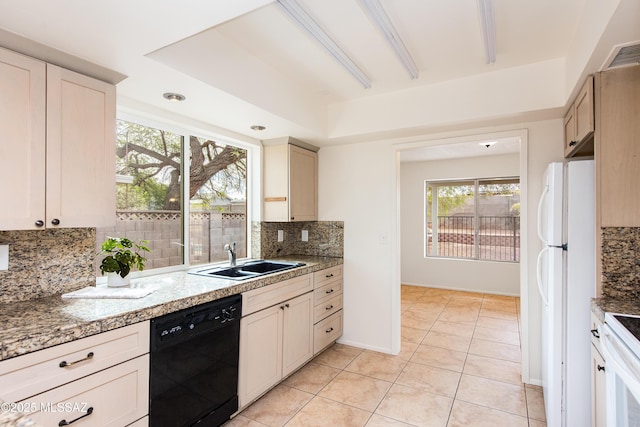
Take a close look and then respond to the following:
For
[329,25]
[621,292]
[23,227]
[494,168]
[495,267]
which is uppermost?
[329,25]

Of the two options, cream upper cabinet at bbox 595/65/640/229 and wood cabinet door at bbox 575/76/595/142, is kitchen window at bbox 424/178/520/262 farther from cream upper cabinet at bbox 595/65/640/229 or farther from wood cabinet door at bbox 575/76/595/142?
cream upper cabinet at bbox 595/65/640/229

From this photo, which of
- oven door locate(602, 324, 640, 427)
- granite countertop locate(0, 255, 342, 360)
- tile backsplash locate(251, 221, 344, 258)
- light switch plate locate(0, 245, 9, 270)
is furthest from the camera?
tile backsplash locate(251, 221, 344, 258)

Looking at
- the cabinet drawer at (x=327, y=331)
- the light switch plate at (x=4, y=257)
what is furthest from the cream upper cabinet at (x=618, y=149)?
the light switch plate at (x=4, y=257)

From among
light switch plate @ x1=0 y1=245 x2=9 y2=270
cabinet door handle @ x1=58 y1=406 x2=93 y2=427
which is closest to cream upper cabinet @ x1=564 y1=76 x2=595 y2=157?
cabinet door handle @ x1=58 y1=406 x2=93 y2=427

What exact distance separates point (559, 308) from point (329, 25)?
85.7 inches

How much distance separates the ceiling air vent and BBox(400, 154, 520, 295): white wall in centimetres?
400

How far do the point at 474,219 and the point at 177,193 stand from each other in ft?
16.9

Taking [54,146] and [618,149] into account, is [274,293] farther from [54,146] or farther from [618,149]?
[618,149]

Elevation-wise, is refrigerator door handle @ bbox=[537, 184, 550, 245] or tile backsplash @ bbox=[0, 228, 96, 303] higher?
refrigerator door handle @ bbox=[537, 184, 550, 245]

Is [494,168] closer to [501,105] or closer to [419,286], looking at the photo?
[419,286]

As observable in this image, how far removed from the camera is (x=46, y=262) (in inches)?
72.4

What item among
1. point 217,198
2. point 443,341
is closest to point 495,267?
point 443,341

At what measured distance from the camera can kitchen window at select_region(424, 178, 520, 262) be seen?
227 inches

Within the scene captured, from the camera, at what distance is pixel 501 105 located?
2.62 m
